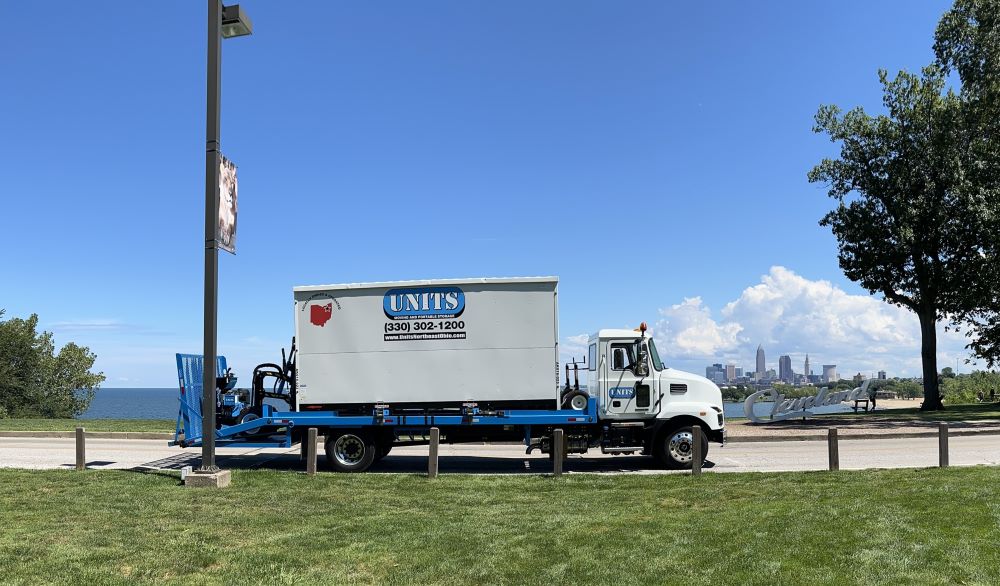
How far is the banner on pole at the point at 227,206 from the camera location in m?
11.8

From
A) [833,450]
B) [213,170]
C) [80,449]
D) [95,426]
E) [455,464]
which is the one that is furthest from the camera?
[95,426]

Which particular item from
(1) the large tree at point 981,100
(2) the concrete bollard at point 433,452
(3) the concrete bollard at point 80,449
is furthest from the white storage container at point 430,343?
(1) the large tree at point 981,100

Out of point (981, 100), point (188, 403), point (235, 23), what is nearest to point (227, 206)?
point (235, 23)

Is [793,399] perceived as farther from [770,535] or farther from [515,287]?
[770,535]

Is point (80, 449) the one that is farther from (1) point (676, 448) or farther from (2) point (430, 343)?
(1) point (676, 448)

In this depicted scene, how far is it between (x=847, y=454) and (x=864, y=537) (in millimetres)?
10119

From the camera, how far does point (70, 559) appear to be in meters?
6.80

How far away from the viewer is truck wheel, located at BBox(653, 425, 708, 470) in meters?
13.4

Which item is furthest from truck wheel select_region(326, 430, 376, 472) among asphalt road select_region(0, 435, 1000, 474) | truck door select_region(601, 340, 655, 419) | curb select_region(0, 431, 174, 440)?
curb select_region(0, 431, 174, 440)

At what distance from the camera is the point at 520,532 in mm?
7680

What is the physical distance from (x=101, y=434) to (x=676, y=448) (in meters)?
16.7

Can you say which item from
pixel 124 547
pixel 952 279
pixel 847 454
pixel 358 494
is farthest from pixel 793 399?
pixel 124 547

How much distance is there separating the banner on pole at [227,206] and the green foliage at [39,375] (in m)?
53.9

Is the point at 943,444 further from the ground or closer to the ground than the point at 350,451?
further from the ground
